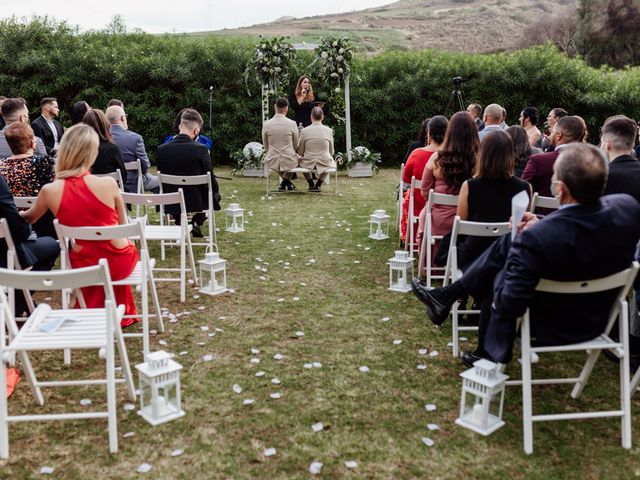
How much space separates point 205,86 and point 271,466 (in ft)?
42.7

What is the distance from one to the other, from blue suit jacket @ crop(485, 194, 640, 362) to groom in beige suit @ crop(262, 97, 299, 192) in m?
7.44

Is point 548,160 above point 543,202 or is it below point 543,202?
above

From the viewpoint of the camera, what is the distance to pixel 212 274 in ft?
18.1

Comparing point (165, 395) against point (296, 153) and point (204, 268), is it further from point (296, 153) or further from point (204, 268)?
point (296, 153)

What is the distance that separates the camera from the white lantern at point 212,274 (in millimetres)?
5473

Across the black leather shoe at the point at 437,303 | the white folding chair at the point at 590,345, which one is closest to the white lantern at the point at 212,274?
the black leather shoe at the point at 437,303

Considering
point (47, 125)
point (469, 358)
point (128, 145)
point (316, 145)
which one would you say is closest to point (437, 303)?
point (469, 358)

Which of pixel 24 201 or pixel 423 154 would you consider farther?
pixel 423 154

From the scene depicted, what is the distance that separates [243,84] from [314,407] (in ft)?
40.0

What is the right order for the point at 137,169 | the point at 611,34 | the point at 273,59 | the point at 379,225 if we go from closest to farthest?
1. the point at 137,169
2. the point at 379,225
3. the point at 273,59
4. the point at 611,34

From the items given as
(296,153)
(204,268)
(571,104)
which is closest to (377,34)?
(571,104)

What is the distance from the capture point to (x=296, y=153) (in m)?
10.5

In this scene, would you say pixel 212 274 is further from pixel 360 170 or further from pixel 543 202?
pixel 360 170

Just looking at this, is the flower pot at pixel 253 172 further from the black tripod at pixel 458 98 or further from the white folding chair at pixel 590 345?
the white folding chair at pixel 590 345
